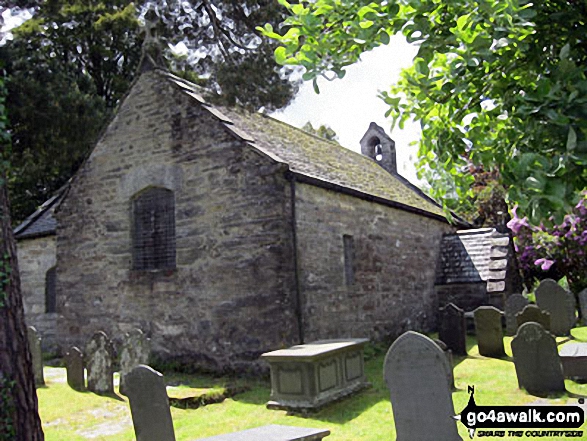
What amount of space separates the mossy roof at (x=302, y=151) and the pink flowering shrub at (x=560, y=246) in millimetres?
4101

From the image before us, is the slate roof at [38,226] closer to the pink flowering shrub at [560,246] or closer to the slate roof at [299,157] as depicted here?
the slate roof at [299,157]

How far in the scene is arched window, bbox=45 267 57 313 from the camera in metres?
17.9

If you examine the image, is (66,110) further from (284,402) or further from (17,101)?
(284,402)

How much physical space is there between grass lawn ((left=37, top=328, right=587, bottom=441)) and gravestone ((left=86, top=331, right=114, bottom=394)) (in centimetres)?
27

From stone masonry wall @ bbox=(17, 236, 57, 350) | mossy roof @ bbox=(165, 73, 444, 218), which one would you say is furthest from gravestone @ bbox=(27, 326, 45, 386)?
stone masonry wall @ bbox=(17, 236, 57, 350)

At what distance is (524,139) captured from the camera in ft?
12.0

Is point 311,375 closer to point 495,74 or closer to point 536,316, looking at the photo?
point 495,74

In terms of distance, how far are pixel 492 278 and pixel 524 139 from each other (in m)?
13.9

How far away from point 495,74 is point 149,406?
5010 mm

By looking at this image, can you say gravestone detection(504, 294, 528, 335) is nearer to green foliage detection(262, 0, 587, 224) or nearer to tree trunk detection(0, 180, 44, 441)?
green foliage detection(262, 0, 587, 224)

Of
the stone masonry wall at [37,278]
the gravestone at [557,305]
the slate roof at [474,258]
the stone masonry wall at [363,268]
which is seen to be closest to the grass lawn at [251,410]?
the stone masonry wall at [363,268]

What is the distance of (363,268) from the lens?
13.3 meters

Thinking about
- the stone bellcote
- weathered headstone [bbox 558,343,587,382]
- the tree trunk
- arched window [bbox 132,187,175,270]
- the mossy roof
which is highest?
the stone bellcote

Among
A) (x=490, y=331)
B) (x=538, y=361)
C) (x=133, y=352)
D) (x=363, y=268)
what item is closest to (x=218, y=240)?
(x=133, y=352)
